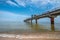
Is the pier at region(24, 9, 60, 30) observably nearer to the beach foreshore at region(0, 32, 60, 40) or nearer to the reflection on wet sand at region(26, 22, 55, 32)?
the reflection on wet sand at region(26, 22, 55, 32)

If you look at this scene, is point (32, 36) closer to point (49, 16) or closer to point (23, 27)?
point (23, 27)

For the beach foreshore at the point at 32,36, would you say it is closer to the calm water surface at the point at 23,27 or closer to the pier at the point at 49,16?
the calm water surface at the point at 23,27

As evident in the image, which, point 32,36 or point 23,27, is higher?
point 23,27

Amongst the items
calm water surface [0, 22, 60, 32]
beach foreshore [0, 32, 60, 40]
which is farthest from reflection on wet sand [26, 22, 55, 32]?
beach foreshore [0, 32, 60, 40]

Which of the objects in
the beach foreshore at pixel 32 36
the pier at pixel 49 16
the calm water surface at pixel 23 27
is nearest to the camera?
the beach foreshore at pixel 32 36

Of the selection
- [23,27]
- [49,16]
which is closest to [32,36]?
[23,27]

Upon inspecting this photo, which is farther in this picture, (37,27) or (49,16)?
(37,27)

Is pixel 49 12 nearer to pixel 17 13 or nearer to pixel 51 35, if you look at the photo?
pixel 51 35

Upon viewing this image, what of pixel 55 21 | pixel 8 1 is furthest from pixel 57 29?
pixel 8 1

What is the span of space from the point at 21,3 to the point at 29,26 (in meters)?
0.63

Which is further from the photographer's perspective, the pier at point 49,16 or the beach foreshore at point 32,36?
the pier at point 49,16

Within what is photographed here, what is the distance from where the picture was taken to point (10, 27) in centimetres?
357

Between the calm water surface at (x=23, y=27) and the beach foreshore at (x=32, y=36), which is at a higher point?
the calm water surface at (x=23, y=27)

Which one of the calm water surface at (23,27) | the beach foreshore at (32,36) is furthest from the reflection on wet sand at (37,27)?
the beach foreshore at (32,36)
